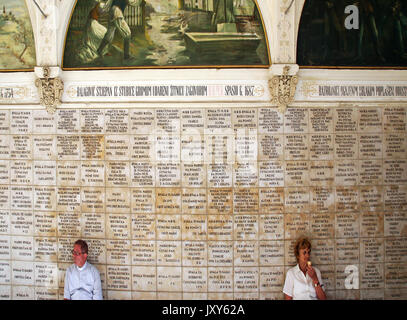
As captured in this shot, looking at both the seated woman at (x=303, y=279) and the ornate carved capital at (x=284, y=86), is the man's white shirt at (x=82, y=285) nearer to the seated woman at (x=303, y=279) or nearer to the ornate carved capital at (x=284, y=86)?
the seated woman at (x=303, y=279)

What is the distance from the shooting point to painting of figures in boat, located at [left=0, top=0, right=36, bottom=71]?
7.63 metres

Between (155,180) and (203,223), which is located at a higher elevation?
(155,180)

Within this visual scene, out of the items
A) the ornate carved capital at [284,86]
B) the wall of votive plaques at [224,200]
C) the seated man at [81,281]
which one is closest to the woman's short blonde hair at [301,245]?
the wall of votive plaques at [224,200]

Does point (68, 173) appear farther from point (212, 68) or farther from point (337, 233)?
point (337, 233)

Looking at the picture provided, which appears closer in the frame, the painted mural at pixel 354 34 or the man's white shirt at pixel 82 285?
the man's white shirt at pixel 82 285

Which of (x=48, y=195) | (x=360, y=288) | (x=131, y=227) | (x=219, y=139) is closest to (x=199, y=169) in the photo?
(x=219, y=139)

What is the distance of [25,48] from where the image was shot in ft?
25.1

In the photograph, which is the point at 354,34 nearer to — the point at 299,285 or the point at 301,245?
the point at 301,245

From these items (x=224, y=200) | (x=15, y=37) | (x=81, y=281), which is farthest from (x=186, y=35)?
(x=81, y=281)

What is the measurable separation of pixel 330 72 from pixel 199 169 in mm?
3603

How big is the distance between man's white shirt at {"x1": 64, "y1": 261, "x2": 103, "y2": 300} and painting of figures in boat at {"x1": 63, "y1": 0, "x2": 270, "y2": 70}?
4.45 meters

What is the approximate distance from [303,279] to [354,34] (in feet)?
17.8

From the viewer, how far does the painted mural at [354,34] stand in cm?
748

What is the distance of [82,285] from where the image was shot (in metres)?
6.96
